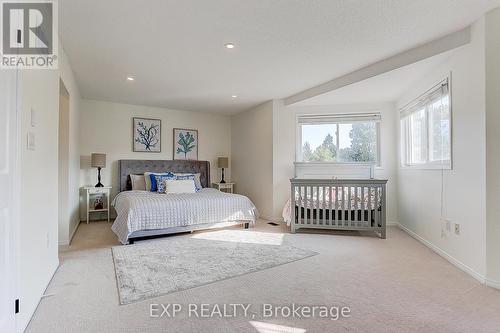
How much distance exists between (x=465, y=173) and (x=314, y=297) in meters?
2.00

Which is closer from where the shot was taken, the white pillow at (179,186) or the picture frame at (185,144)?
the white pillow at (179,186)

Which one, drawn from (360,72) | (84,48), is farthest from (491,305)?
(84,48)

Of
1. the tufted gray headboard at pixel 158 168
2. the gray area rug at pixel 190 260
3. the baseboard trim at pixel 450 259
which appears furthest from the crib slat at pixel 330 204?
the tufted gray headboard at pixel 158 168

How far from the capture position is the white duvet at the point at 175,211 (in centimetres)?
355

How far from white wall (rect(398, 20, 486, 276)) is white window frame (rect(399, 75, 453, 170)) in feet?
0.24

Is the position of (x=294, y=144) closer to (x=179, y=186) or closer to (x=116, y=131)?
(x=179, y=186)

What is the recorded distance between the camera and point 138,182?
207 inches

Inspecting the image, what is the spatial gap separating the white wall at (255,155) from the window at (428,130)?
2.31 meters

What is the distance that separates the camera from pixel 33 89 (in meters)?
1.91

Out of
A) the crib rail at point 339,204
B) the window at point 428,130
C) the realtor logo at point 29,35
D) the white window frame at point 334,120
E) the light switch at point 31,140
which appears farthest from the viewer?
the white window frame at point 334,120

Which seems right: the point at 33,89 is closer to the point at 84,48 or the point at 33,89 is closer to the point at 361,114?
the point at 84,48

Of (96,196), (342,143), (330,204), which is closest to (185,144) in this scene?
(96,196)

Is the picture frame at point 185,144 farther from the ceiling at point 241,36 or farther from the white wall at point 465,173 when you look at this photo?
the white wall at point 465,173

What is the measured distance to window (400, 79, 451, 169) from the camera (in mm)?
3100
